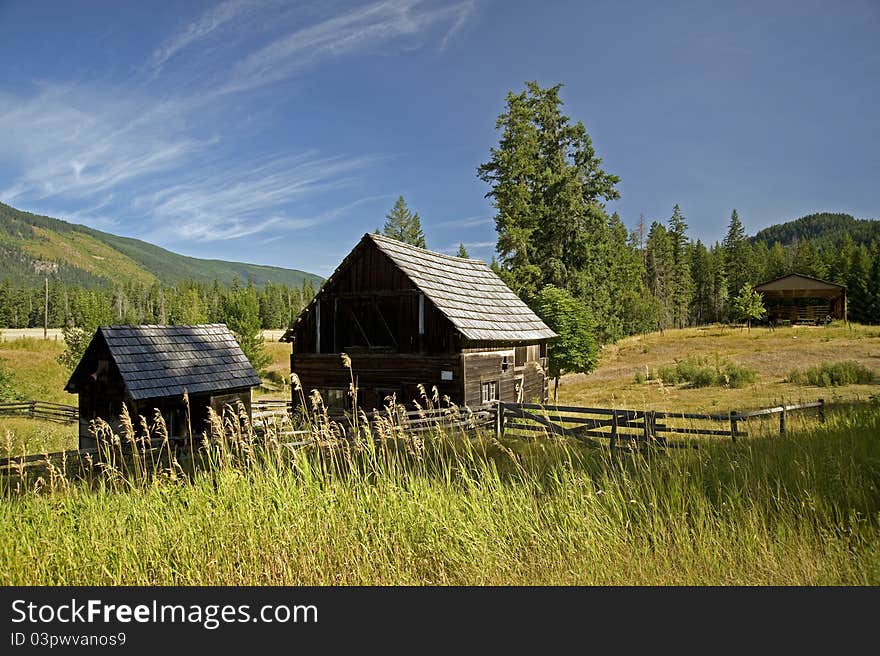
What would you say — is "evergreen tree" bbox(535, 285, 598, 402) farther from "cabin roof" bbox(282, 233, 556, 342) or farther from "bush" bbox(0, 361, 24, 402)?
"bush" bbox(0, 361, 24, 402)

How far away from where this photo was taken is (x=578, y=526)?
13.1 feet

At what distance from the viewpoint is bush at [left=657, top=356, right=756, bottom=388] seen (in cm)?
2771

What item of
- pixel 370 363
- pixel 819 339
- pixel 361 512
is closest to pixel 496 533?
pixel 361 512

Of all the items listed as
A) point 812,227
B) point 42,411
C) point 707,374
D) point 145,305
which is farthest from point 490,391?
point 812,227

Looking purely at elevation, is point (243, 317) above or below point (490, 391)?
above

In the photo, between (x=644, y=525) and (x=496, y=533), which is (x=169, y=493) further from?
(x=644, y=525)

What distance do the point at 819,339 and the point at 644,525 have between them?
5005 cm

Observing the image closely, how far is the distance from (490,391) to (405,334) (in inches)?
150

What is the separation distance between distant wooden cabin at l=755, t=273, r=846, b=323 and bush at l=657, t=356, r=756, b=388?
1393 inches

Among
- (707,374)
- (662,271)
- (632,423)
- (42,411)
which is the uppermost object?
(662,271)

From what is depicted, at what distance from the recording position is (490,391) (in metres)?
19.3

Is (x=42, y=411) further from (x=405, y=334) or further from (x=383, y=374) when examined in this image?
(x=405, y=334)

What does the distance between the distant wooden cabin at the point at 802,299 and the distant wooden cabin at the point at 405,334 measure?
51951 millimetres

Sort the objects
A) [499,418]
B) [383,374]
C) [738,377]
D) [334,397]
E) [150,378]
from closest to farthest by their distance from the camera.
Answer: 1. [499,418]
2. [150,378]
3. [383,374]
4. [334,397]
5. [738,377]
